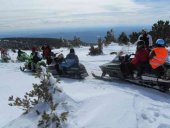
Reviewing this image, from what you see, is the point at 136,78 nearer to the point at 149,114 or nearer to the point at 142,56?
the point at 142,56

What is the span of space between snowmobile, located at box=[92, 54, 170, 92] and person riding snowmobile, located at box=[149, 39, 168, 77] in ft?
0.47

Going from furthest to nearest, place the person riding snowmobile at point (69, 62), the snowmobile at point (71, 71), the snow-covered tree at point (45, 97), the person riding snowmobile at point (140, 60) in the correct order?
the person riding snowmobile at point (69, 62) → the snowmobile at point (71, 71) → the person riding snowmobile at point (140, 60) → the snow-covered tree at point (45, 97)

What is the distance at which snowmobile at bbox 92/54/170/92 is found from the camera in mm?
11385

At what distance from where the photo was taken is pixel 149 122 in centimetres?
809

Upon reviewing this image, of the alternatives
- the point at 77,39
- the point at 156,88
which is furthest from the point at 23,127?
the point at 77,39

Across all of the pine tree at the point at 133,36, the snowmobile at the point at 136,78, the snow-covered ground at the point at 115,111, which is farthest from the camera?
the pine tree at the point at 133,36

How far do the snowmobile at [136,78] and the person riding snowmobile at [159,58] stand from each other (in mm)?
144

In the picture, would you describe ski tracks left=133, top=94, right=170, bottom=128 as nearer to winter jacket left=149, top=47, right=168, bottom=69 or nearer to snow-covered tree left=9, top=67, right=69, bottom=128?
snow-covered tree left=9, top=67, right=69, bottom=128

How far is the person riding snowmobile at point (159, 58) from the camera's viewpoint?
11.6 m

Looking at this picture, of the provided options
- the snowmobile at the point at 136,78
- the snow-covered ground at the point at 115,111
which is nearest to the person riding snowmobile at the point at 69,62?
the snowmobile at the point at 136,78

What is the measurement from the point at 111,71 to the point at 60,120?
19.6 ft

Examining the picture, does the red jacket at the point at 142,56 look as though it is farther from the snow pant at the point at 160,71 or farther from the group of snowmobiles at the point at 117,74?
the snow pant at the point at 160,71

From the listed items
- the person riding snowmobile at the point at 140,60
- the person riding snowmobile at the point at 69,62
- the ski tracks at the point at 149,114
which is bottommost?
the ski tracks at the point at 149,114

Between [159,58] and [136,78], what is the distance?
119 centimetres
